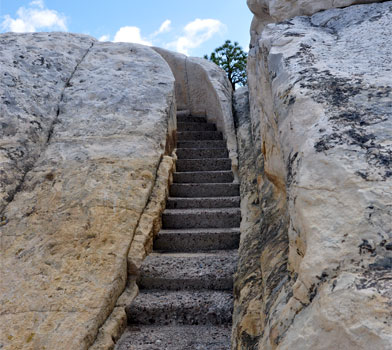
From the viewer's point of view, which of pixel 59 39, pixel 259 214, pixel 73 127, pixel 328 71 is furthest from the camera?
pixel 59 39

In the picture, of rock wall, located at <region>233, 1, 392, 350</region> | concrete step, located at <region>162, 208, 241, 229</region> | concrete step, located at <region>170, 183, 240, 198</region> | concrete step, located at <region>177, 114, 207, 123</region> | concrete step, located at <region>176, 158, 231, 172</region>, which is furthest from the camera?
concrete step, located at <region>177, 114, 207, 123</region>

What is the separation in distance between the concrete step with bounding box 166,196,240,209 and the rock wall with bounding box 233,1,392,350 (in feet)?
3.67

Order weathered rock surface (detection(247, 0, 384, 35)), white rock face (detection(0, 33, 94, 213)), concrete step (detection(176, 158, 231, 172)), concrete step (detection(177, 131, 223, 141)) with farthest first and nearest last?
concrete step (detection(177, 131, 223, 141)), concrete step (detection(176, 158, 231, 172)), white rock face (detection(0, 33, 94, 213)), weathered rock surface (detection(247, 0, 384, 35))

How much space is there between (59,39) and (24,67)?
34.0 inches

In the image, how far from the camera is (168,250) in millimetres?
2645

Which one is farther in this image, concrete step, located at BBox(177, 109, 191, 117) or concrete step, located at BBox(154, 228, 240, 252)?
concrete step, located at BBox(177, 109, 191, 117)

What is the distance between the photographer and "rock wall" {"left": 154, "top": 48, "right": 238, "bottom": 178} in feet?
15.4

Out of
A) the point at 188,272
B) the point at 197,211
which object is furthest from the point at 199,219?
the point at 188,272

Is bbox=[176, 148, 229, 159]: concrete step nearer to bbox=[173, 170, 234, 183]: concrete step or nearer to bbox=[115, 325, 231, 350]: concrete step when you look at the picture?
bbox=[173, 170, 234, 183]: concrete step

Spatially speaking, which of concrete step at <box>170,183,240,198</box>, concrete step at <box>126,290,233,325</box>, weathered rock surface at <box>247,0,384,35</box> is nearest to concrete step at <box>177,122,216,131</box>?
concrete step at <box>170,183,240,198</box>

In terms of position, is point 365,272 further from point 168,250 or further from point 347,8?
point 168,250

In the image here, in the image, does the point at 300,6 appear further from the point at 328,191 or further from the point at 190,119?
the point at 190,119

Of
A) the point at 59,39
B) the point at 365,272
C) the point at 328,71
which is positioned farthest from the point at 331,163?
the point at 59,39

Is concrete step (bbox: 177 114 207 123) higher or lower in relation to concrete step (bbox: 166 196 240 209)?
higher
